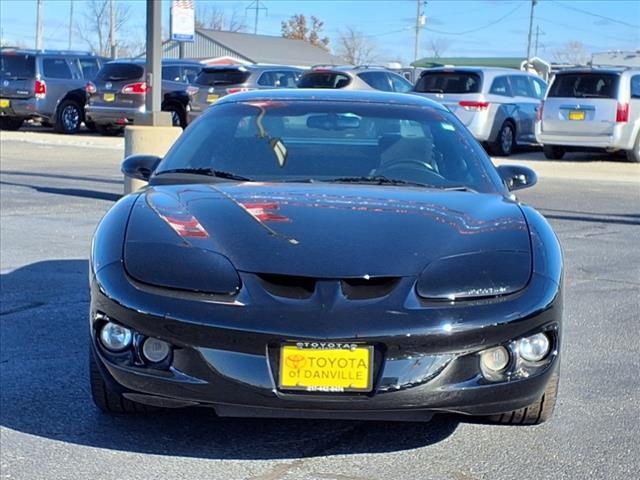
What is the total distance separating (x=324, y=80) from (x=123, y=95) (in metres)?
4.70

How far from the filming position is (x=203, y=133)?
5.22m

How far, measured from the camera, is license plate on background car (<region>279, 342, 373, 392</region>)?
337 cm

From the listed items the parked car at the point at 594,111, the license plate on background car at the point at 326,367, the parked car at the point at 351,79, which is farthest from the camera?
the parked car at the point at 351,79

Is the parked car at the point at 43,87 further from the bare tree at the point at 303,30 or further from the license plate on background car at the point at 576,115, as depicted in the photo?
the bare tree at the point at 303,30

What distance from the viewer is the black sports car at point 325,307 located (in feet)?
11.1

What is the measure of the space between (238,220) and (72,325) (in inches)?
84.9

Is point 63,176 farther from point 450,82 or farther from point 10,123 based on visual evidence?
point 10,123

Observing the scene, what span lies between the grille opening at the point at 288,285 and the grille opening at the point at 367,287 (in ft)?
0.39

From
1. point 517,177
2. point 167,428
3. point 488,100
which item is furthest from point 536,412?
point 488,100

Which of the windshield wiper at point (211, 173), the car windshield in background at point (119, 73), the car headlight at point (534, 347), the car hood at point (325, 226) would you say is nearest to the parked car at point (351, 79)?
the car windshield in background at point (119, 73)

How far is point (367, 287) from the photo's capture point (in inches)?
139

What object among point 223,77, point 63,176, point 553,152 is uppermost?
point 223,77

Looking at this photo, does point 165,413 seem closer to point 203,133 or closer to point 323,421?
point 323,421

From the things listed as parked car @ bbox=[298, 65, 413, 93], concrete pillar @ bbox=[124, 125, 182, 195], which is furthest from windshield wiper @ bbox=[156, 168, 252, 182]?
parked car @ bbox=[298, 65, 413, 93]
